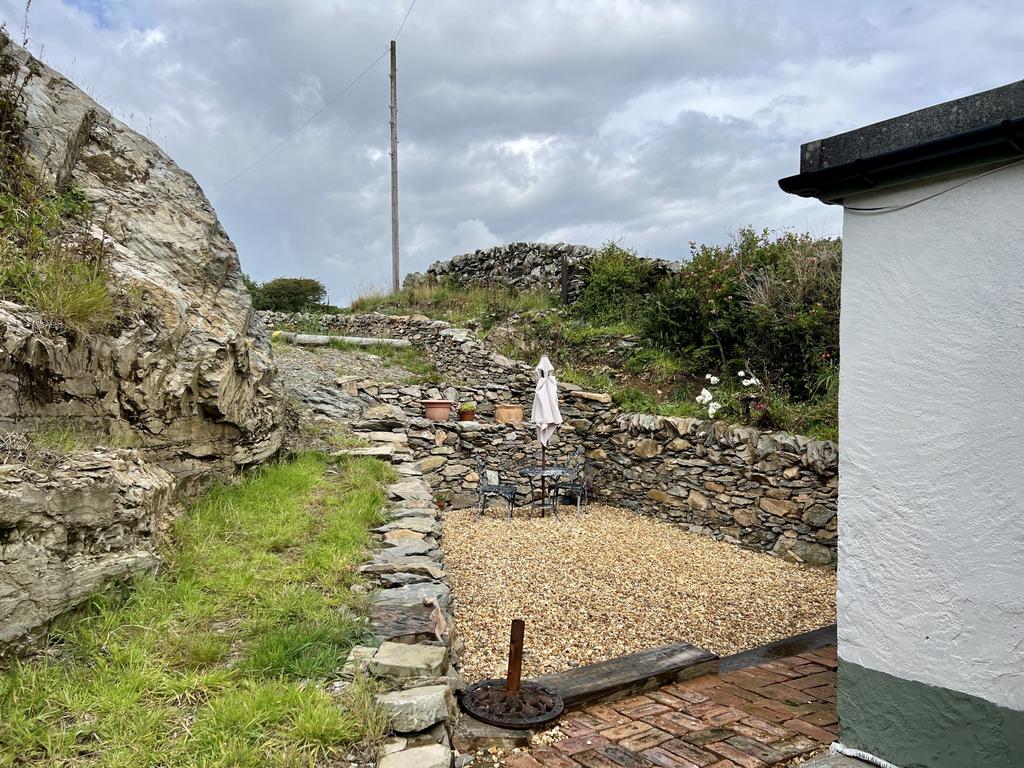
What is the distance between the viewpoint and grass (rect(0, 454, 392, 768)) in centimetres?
223

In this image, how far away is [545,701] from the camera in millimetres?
3584

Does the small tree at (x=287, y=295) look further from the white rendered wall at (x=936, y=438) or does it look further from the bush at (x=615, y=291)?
the white rendered wall at (x=936, y=438)

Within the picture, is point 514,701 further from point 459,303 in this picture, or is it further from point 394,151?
point 394,151

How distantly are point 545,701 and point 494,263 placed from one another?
13.6 m

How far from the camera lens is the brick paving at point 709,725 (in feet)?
10.2

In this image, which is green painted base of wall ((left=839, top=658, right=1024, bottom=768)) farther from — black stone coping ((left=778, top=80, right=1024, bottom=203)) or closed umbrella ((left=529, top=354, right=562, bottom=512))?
closed umbrella ((left=529, top=354, right=562, bottom=512))

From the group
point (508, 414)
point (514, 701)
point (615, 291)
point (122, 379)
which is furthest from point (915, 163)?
point (615, 291)

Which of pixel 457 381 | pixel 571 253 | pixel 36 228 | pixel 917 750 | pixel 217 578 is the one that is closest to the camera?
pixel 917 750

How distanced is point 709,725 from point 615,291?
33.9 ft

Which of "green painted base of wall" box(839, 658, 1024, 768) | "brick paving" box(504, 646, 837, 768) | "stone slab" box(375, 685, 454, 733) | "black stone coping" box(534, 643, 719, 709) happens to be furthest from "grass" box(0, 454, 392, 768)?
"green painted base of wall" box(839, 658, 1024, 768)

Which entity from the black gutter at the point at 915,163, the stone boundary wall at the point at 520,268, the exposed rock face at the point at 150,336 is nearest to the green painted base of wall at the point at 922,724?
the black gutter at the point at 915,163

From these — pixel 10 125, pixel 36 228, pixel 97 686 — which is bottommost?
pixel 97 686

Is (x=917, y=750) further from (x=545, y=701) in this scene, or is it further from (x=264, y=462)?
(x=264, y=462)

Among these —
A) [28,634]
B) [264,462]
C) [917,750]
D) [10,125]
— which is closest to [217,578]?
[28,634]
